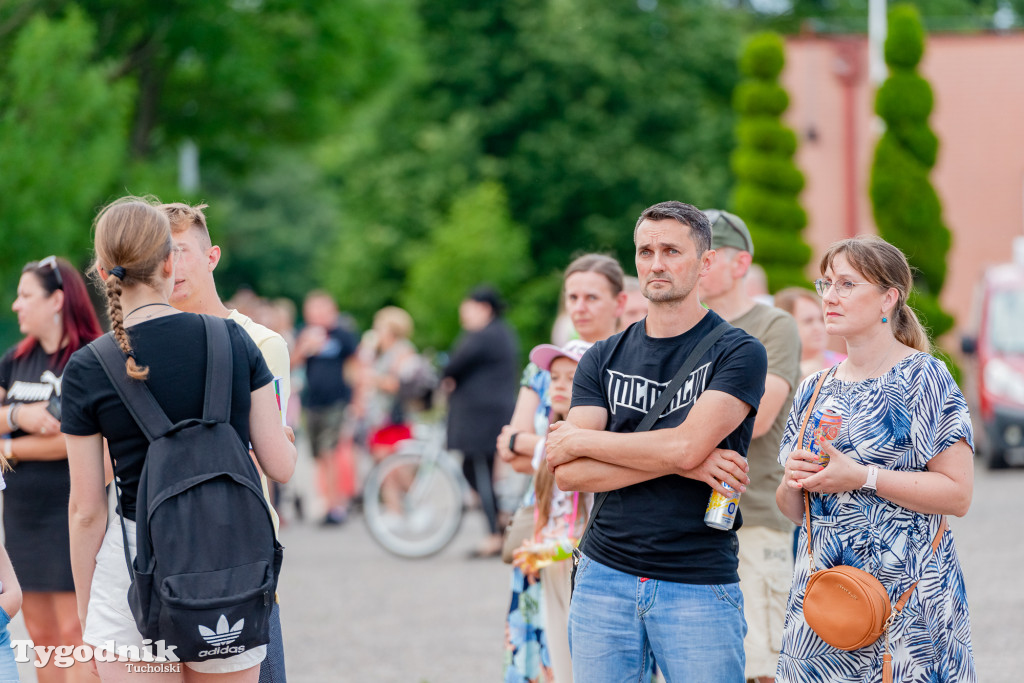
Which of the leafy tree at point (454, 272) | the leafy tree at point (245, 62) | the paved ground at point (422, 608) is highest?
the leafy tree at point (245, 62)

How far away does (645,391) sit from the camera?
359 centimetres

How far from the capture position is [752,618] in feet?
15.0

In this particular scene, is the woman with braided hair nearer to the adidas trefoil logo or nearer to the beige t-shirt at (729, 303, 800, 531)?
Answer: the adidas trefoil logo

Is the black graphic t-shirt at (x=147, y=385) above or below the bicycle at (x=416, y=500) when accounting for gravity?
above

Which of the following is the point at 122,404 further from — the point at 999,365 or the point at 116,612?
the point at 999,365

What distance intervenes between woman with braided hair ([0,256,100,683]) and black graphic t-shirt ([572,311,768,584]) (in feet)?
7.88

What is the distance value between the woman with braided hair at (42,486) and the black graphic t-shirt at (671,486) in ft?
7.88

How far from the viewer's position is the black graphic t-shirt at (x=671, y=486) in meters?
3.47

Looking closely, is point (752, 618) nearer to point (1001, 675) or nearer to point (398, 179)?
point (1001, 675)

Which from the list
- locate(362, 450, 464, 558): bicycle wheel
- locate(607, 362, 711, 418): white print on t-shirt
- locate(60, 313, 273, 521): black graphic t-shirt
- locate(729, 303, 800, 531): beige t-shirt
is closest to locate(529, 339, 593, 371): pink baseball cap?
locate(729, 303, 800, 531): beige t-shirt

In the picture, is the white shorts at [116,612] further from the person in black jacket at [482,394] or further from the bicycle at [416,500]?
the bicycle at [416,500]

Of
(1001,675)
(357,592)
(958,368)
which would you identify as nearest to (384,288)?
(958,368)

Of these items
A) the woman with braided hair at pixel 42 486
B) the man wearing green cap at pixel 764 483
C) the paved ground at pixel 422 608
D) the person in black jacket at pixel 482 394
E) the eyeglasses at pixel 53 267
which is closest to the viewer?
the man wearing green cap at pixel 764 483

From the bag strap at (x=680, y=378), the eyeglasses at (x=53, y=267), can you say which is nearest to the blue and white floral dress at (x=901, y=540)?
the bag strap at (x=680, y=378)
